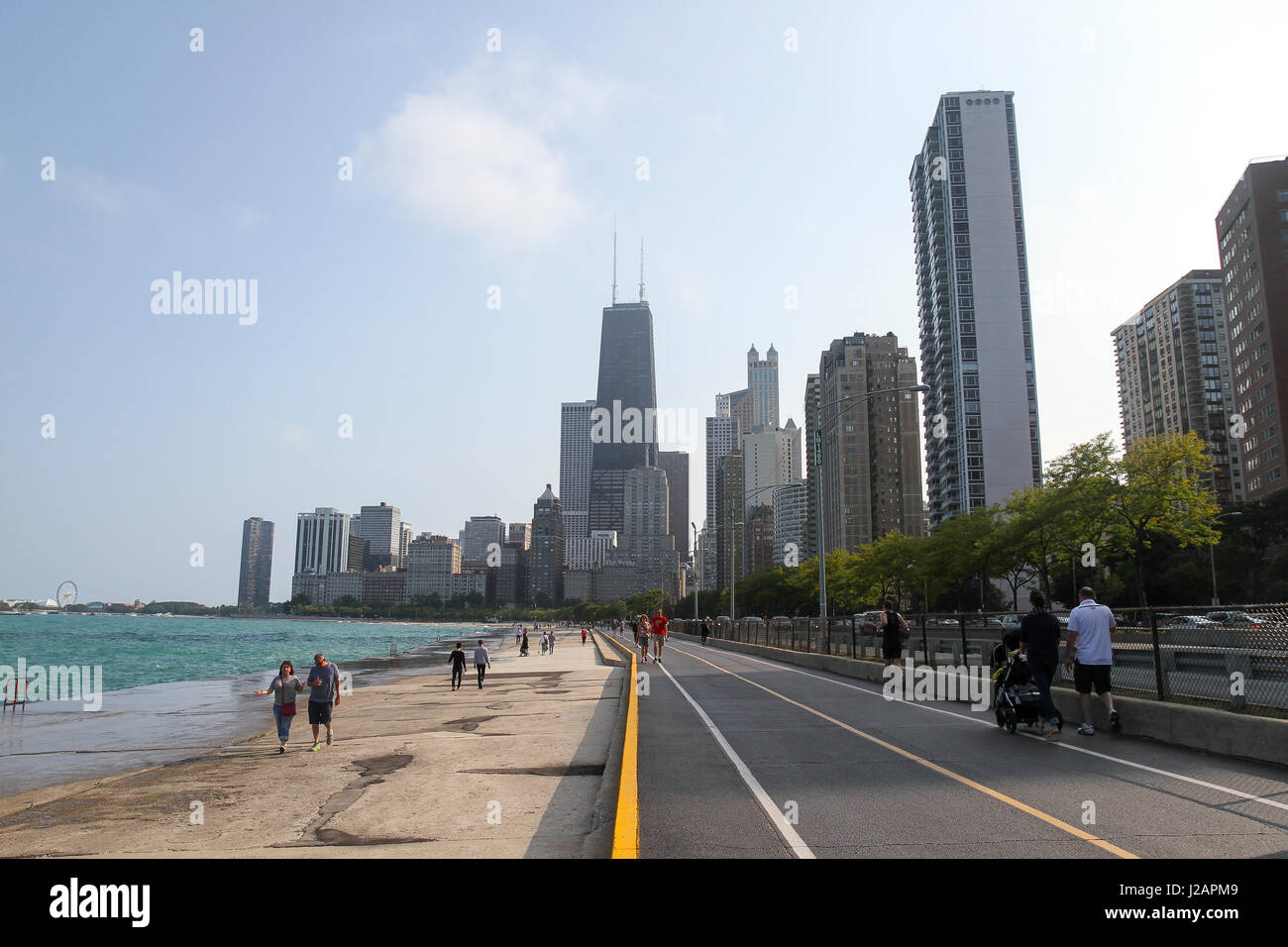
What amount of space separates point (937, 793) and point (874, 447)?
17546 centimetres

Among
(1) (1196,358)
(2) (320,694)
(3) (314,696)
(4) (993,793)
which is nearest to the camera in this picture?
(4) (993,793)

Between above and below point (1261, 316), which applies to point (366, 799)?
below

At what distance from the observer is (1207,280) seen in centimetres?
18488

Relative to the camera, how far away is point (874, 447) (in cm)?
17788

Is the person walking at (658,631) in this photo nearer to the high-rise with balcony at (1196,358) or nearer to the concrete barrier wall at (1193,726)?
the concrete barrier wall at (1193,726)

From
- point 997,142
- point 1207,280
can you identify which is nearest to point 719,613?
point 997,142

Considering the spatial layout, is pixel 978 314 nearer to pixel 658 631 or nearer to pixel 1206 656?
pixel 658 631

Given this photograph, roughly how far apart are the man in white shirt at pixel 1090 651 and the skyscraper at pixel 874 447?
16330 cm

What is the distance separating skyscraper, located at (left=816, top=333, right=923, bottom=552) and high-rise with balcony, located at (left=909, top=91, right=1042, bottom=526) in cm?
2677

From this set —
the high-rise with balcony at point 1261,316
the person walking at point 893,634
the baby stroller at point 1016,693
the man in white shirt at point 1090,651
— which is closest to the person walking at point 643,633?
the person walking at point 893,634

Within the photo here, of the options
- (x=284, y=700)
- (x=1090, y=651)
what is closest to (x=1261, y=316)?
(x=1090, y=651)

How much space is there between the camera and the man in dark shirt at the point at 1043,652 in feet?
39.5

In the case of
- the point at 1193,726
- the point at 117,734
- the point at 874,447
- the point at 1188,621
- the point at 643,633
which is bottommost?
the point at 117,734
